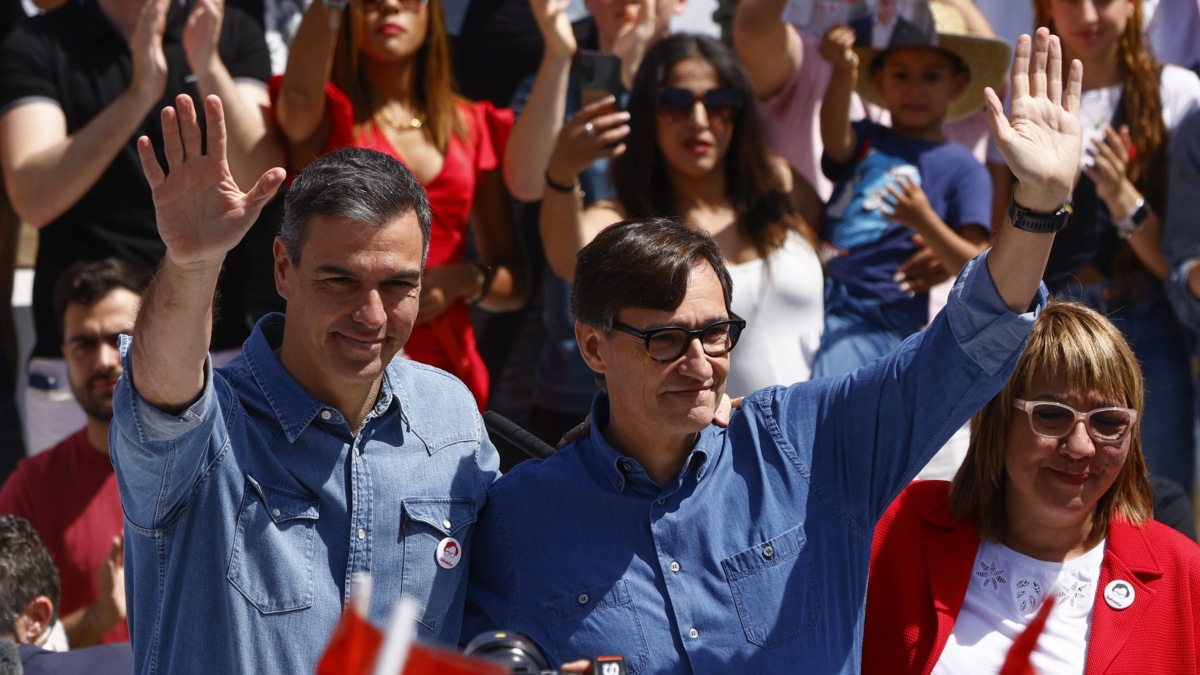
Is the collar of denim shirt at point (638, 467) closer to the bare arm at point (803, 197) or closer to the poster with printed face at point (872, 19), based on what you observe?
the bare arm at point (803, 197)

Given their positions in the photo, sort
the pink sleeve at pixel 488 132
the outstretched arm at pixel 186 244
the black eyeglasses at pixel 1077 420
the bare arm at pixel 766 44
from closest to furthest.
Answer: the outstretched arm at pixel 186 244, the black eyeglasses at pixel 1077 420, the pink sleeve at pixel 488 132, the bare arm at pixel 766 44

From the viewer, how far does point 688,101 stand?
4426 millimetres

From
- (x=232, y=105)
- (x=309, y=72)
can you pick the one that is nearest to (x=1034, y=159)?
(x=309, y=72)

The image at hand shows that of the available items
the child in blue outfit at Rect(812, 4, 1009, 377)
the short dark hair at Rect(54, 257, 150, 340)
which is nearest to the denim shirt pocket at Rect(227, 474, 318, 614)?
the short dark hair at Rect(54, 257, 150, 340)

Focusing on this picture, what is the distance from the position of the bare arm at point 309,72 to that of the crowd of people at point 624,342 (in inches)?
0.6

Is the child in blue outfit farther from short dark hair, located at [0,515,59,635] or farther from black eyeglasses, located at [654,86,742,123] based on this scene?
short dark hair, located at [0,515,59,635]

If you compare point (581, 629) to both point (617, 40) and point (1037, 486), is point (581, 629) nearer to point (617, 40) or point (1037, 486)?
point (1037, 486)

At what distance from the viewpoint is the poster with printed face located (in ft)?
15.8

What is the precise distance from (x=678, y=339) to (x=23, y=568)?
195 centimetres

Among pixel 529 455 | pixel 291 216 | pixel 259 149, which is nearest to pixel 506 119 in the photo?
pixel 259 149

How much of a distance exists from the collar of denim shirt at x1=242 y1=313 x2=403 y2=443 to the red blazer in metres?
1.14

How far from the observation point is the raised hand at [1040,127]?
261 cm

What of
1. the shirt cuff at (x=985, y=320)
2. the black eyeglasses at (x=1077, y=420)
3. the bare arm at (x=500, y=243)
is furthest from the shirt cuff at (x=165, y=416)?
the bare arm at (x=500, y=243)

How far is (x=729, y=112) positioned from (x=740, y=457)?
6.00 feet
